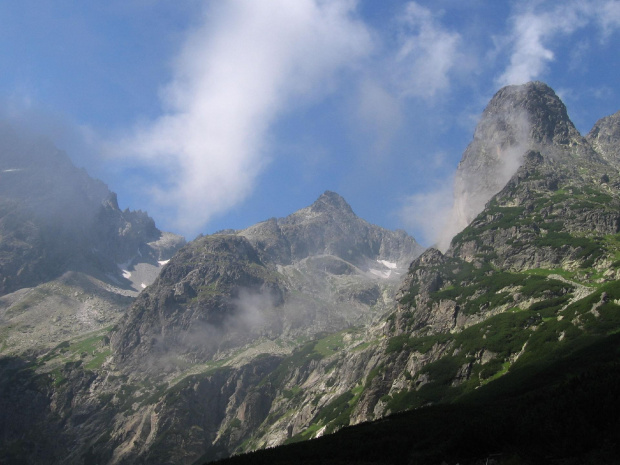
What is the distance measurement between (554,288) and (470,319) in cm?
2862

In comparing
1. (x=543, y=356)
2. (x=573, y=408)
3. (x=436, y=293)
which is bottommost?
(x=573, y=408)

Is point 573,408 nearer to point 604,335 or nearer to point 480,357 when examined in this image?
point 604,335

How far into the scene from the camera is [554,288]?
135 metres

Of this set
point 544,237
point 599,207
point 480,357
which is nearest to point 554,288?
point 480,357

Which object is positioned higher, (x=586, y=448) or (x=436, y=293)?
(x=436, y=293)

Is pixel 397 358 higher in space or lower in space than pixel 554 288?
lower

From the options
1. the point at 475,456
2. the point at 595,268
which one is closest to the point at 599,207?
the point at 595,268

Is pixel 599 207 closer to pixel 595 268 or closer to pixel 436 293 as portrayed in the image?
pixel 595 268

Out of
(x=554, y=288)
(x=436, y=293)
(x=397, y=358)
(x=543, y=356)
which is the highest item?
(x=436, y=293)

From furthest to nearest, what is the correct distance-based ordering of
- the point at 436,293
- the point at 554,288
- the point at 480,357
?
the point at 436,293 < the point at 554,288 < the point at 480,357

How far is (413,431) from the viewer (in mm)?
63344

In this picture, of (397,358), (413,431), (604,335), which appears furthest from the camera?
(397,358)

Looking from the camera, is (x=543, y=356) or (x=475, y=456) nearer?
(x=475, y=456)

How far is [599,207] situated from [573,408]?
7228 inches
